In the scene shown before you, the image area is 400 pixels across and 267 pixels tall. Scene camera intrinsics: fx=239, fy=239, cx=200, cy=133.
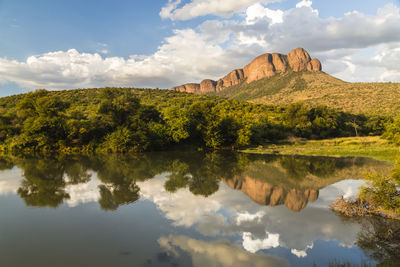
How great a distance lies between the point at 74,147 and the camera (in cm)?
4206

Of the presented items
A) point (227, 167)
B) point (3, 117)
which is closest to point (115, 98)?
point (3, 117)

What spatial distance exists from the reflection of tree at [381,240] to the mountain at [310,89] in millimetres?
83745

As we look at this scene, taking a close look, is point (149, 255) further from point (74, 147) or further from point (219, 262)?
point (74, 147)

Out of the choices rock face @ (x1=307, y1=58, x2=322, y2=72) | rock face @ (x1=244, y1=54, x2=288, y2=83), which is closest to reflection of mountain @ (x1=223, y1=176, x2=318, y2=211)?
rock face @ (x1=307, y1=58, x2=322, y2=72)

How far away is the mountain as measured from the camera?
91.1 meters

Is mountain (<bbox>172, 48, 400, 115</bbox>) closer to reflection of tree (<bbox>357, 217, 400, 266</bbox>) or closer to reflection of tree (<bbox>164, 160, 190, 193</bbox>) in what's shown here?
reflection of tree (<bbox>164, 160, 190, 193</bbox>)

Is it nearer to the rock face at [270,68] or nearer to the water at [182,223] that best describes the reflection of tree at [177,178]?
the water at [182,223]

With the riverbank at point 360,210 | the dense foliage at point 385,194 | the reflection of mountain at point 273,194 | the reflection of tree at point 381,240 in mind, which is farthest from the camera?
the reflection of mountain at point 273,194

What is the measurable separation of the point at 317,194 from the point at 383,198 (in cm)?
641

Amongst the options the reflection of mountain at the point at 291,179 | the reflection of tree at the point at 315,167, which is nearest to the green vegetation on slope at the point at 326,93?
the reflection of tree at the point at 315,167

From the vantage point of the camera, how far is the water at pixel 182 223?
360 inches

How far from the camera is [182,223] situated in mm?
12367

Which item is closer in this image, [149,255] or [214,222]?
[149,255]

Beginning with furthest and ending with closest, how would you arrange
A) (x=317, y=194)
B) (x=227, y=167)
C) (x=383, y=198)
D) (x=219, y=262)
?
1. (x=227, y=167)
2. (x=317, y=194)
3. (x=383, y=198)
4. (x=219, y=262)
